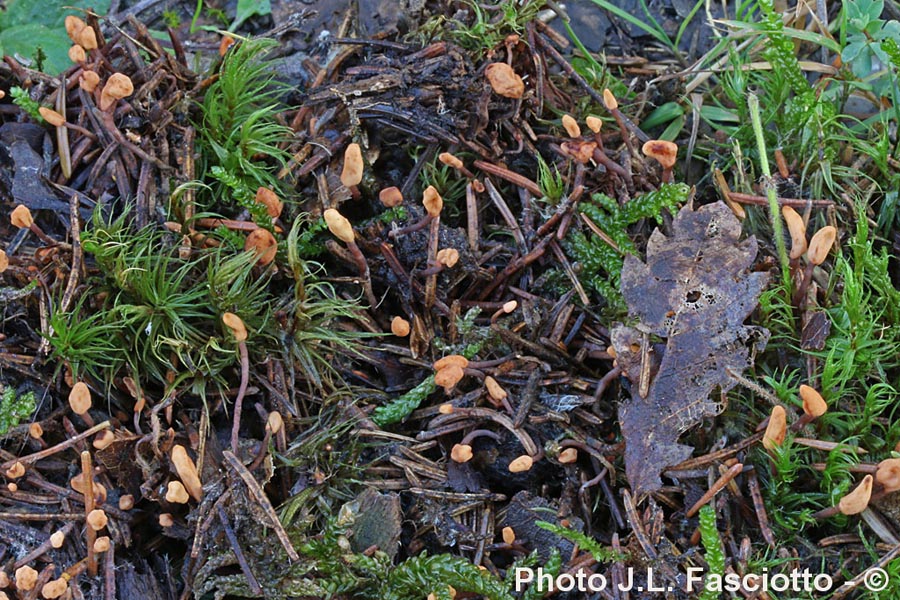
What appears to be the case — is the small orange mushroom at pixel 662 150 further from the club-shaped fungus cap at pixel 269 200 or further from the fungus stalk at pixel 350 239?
the club-shaped fungus cap at pixel 269 200

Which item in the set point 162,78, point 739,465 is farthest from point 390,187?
point 739,465

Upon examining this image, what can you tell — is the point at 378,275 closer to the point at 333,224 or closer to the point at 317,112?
the point at 333,224

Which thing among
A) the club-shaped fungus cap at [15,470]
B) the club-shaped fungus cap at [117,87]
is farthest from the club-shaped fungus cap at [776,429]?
the club-shaped fungus cap at [117,87]

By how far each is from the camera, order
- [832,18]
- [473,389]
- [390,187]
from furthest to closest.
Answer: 1. [832,18]
2. [390,187]
3. [473,389]

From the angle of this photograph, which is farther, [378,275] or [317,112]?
[317,112]

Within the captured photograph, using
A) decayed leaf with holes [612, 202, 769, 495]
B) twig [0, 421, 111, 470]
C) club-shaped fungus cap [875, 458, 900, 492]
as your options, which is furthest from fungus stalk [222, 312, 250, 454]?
club-shaped fungus cap [875, 458, 900, 492]

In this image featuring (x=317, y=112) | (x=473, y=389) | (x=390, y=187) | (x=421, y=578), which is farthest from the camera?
(x=317, y=112)

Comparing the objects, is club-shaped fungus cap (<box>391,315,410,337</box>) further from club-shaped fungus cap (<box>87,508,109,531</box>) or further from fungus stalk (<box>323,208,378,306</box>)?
club-shaped fungus cap (<box>87,508,109,531</box>)

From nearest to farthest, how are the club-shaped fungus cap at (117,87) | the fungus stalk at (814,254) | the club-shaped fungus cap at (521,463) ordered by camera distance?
1. the club-shaped fungus cap at (521,463)
2. the fungus stalk at (814,254)
3. the club-shaped fungus cap at (117,87)
